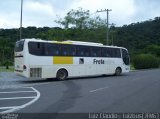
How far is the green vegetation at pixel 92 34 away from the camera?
57156 millimetres

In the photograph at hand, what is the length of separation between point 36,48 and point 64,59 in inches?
120

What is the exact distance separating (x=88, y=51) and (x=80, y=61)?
1.47m

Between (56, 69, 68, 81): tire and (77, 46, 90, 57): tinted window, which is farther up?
(77, 46, 90, 57): tinted window

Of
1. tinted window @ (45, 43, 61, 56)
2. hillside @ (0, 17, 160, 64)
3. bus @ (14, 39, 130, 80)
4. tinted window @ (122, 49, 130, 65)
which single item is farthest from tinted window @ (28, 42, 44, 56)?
hillside @ (0, 17, 160, 64)

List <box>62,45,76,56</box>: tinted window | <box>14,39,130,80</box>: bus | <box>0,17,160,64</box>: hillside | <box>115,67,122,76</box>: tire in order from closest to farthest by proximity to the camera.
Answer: <box>14,39,130,80</box>: bus < <box>62,45,76,56</box>: tinted window < <box>115,67,122,76</box>: tire < <box>0,17,160,64</box>: hillside

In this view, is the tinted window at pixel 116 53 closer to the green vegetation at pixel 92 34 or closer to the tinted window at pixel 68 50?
the tinted window at pixel 68 50

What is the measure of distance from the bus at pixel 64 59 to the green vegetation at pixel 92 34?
24.9m

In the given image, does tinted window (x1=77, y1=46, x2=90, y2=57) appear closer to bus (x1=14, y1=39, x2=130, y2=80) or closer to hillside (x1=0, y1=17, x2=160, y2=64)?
bus (x1=14, y1=39, x2=130, y2=80)

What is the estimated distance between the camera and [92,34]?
57.7 m

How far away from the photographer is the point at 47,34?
58500mm

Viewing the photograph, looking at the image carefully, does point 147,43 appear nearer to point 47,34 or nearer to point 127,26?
point 127,26

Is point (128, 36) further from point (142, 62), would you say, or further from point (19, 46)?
point (19, 46)

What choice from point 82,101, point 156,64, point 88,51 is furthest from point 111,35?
point 82,101

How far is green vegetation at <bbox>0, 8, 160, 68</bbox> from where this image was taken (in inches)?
2250
